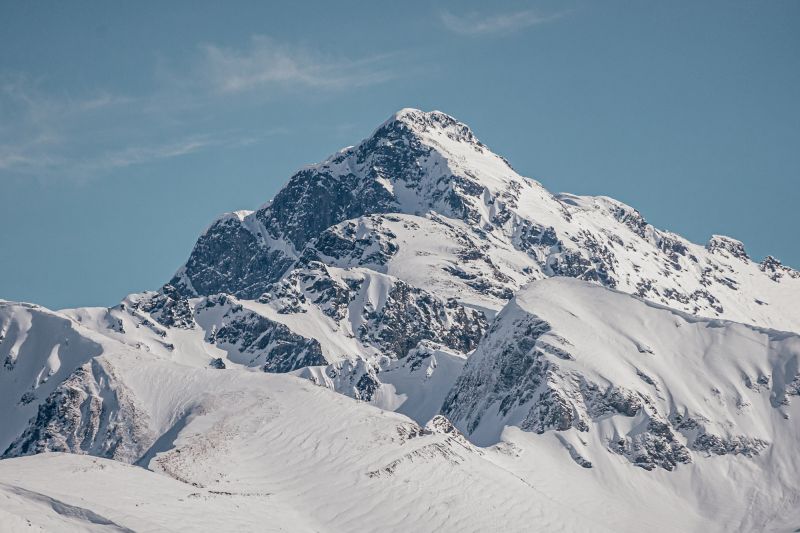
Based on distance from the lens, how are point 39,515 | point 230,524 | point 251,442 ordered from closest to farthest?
point 39,515 → point 230,524 → point 251,442

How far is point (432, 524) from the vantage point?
551ft

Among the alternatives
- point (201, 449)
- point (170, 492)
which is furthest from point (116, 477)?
point (201, 449)

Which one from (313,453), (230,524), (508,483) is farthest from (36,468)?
(508,483)

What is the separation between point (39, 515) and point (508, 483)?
70.0 meters

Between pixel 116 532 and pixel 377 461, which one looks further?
pixel 377 461

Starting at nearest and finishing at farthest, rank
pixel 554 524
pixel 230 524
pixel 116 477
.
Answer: pixel 230 524, pixel 116 477, pixel 554 524

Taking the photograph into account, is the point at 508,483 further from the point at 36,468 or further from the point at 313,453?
the point at 36,468

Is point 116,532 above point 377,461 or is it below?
below

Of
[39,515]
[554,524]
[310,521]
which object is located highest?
[554,524]

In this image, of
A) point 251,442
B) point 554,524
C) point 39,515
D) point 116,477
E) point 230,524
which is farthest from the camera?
point 251,442

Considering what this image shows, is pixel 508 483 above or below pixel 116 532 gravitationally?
above

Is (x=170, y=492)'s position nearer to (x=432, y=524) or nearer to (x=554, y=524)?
(x=432, y=524)

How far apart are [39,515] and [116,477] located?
86.8ft

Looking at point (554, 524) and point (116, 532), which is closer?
point (116, 532)
